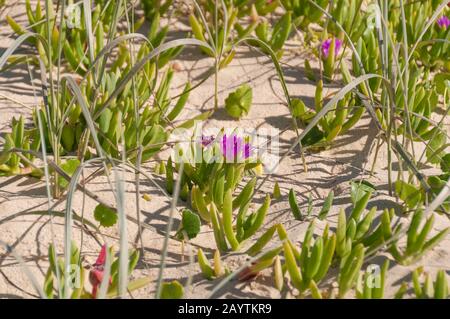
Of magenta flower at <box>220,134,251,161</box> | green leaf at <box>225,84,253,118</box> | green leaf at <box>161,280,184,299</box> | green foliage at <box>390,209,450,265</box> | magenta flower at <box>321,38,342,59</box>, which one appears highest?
magenta flower at <box>321,38,342,59</box>

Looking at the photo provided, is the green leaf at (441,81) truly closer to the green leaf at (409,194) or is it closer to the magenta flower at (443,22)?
the magenta flower at (443,22)

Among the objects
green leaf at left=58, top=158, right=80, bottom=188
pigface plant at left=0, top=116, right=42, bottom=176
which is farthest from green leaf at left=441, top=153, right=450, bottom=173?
pigface plant at left=0, top=116, right=42, bottom=176

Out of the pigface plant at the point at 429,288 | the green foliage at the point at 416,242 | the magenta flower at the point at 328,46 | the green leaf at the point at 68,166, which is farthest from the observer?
the magenta flower at the point at 328,46

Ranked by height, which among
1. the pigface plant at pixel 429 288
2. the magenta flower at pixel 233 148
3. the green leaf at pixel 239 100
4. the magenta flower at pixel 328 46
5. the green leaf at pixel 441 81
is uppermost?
the magenta flower at pixel 328 46

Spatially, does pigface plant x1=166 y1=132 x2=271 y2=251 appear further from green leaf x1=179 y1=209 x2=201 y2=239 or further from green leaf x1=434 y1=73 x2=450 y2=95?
green leaf x1=434 y1=73 x2=450 y2=95

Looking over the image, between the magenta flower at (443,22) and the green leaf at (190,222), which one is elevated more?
the magenta flower at (443,22)

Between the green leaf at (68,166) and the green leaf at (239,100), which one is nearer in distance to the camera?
the green leaf at (68,166)

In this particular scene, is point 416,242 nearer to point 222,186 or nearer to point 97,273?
point 222,186

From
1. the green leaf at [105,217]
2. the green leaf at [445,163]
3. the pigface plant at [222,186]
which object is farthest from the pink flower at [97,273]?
the green leaf at [445,163]
